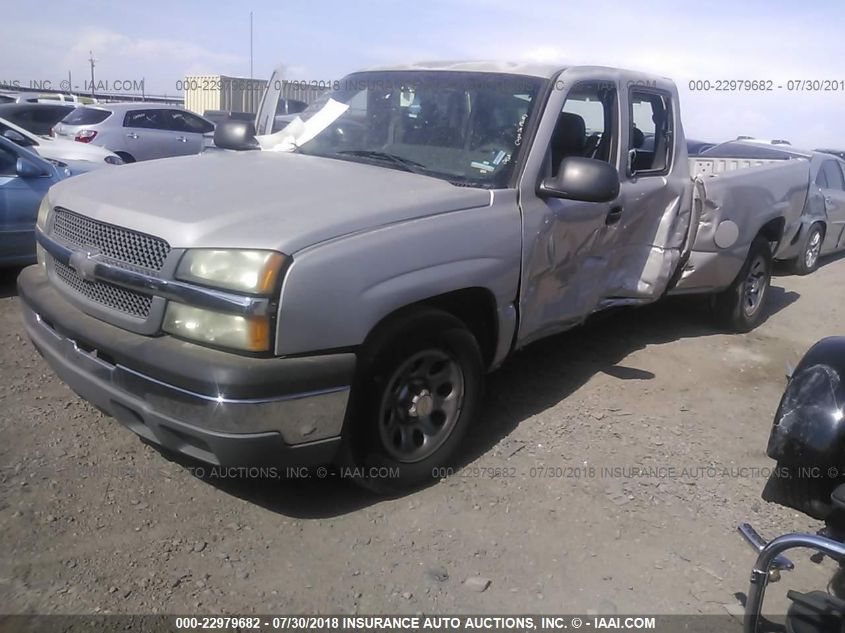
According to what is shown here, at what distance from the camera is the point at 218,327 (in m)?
2.67

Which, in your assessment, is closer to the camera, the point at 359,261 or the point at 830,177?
the point at 359,261

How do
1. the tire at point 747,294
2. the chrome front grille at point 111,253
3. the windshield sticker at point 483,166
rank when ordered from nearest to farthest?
the chrome front grille at point 111,253, the windshield sticker at point 483,166, the tire at point 747,294

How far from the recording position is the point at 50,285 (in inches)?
134

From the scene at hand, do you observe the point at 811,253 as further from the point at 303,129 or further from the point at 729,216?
the point at 303,129

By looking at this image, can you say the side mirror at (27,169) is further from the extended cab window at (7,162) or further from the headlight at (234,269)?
the headlight at (234,269)

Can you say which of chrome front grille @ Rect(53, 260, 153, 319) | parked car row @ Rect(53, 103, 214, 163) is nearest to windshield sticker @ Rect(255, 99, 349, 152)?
chrome front grille @ Rect(53, 260, 153, 319)

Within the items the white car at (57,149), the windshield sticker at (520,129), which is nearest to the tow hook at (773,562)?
the windshield sticker at (520,129)

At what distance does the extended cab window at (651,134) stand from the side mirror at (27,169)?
185 inches

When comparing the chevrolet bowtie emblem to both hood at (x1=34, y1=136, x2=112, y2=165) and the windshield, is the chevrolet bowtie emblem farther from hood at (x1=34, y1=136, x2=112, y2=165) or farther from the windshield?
hood at (x1=34, y1=136, x2=112, y2=165)

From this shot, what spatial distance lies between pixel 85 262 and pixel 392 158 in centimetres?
157

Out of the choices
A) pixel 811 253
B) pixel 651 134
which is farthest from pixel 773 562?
pixel 811 253

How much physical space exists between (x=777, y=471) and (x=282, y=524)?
188 centimetres

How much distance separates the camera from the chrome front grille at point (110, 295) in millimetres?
2854

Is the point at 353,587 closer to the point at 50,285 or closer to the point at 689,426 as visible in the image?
the point at 50,285
